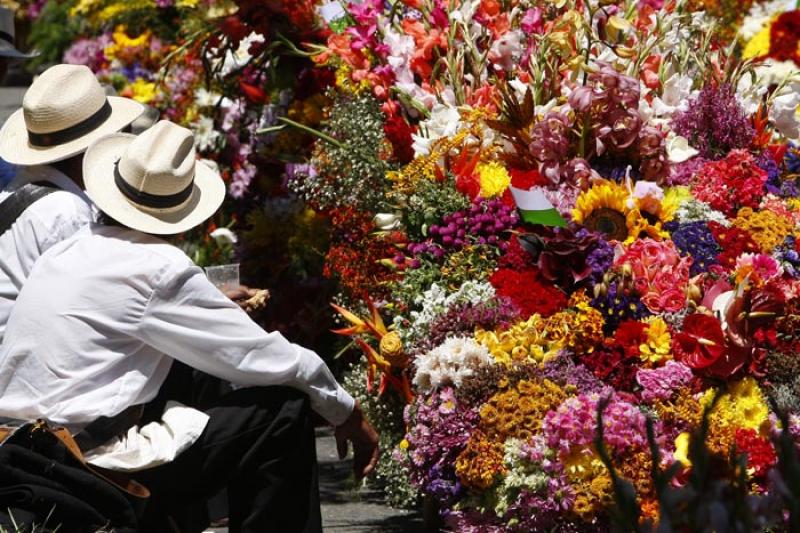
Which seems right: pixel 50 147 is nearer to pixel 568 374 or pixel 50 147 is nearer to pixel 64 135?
pixel 64 135

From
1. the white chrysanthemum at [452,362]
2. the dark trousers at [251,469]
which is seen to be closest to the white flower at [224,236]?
the white chrysanthemum at [452,362]

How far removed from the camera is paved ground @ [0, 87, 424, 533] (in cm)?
471

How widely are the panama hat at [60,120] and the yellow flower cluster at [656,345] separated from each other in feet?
5.96

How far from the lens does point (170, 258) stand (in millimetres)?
3486

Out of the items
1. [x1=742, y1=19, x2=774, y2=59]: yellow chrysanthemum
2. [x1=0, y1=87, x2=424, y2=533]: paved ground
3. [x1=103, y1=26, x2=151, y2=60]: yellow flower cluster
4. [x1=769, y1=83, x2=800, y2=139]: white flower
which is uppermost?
[x1=742, y1=19, x2=774, y2=59]: yellow chrysanthemum

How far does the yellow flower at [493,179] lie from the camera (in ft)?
14.7

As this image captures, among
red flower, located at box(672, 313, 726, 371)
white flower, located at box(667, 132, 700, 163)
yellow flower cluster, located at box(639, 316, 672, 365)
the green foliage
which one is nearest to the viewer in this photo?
red flower, located at box(672, 313, 726, 371)

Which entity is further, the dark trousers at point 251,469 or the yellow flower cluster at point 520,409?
the yellow flower cluster at point 520,409

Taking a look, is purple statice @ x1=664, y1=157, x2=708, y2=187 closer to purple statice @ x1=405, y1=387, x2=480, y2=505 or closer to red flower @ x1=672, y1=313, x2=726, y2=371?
red flower @ x1=672, y1=313, x2=726, y2=371

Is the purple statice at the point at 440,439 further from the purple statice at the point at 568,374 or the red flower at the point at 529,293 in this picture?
the red flower at the point at 529,293

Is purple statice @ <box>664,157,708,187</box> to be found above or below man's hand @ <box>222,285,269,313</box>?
above

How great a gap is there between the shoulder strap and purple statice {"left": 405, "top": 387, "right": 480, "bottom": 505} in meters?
1.35

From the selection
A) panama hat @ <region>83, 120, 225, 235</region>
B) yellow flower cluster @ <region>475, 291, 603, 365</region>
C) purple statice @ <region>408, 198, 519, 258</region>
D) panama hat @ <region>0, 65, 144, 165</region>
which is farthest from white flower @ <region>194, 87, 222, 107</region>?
yellow flower cluster @ <region>475, 291, 603, 365</region>

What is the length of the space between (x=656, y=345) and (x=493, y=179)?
37.1 inches
